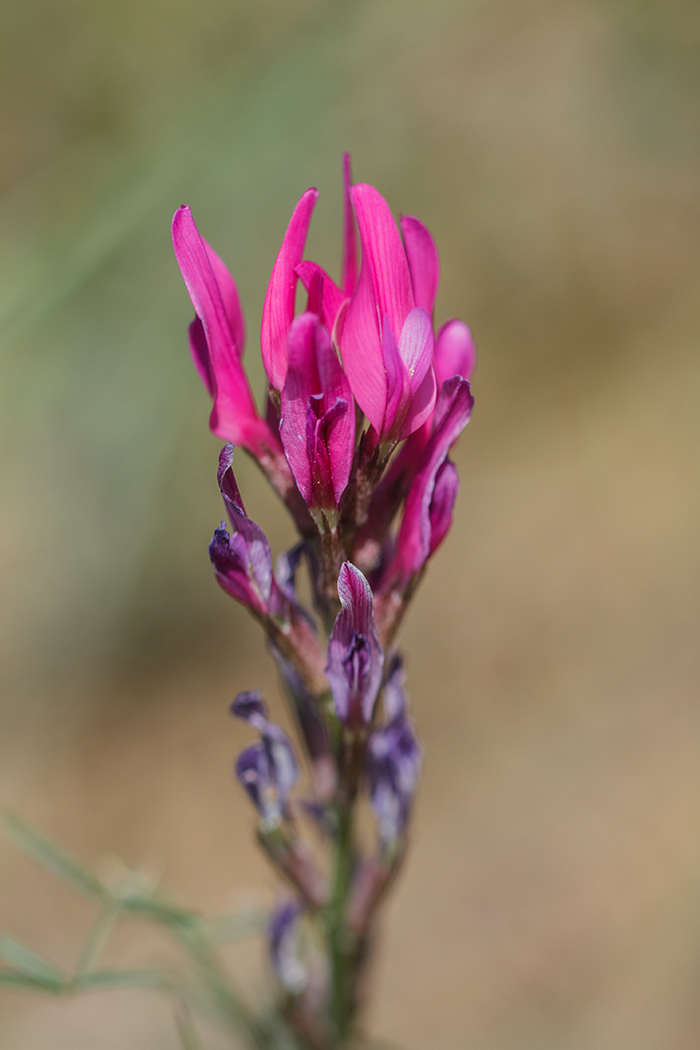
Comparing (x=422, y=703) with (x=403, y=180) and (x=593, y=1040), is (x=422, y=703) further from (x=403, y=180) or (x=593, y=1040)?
(x=403, y=180)

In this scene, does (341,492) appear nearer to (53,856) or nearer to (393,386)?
(393,386)

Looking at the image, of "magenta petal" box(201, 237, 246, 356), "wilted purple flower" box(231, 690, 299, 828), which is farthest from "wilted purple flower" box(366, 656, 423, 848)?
"magenta petal" box(201, 237, 246, 356)

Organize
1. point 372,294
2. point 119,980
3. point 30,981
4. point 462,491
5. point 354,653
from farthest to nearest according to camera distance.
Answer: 1. point 462,491
2. point 119,980
3. point 30,981
4. point 354,653
5. point 372,294

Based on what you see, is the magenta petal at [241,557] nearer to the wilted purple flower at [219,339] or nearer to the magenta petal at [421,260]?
the wilted purple flower at [219,339]

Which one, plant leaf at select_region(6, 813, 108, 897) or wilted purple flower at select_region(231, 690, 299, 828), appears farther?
plant leaf at select_region(6, 813, 108, 897)

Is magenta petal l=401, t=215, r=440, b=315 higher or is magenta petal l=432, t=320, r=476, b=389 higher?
magenta petal l=401, t=215, r=440, b=315

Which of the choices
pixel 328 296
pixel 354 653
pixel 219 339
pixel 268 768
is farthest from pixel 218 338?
pixel 268 768

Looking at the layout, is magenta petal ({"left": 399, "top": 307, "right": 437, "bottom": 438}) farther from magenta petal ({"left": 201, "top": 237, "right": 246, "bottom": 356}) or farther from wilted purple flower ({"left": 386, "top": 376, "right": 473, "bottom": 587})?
magenta petal ({"left": 201, "top": 237, "right": 246, "bottom": 356})
